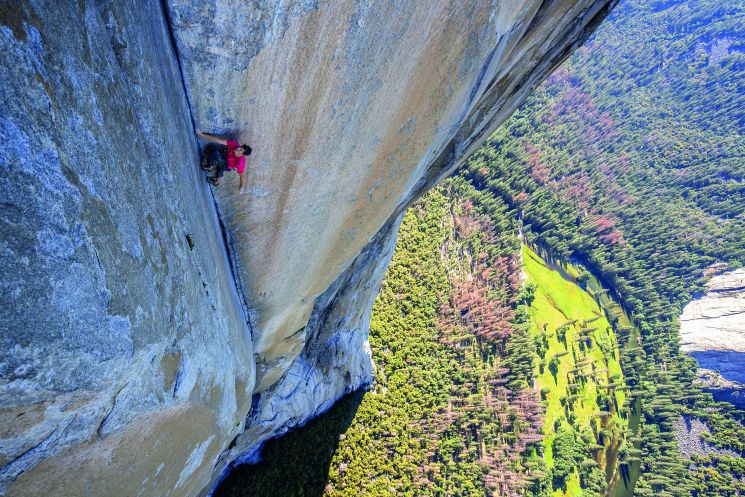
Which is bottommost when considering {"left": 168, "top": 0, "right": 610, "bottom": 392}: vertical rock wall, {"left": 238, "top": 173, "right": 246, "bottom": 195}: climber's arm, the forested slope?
{"left": 238, "top": 173, "right": 246, "bottom": 195}: climber's arm

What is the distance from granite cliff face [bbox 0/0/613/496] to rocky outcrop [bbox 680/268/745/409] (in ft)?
149

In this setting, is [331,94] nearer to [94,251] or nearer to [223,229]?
[223,229]

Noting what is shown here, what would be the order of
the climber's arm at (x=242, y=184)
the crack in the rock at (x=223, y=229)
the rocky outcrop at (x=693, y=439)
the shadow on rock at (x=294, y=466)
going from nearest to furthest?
the crack in the rock at (x=223, y=229) < the climber's arm at (x=242, y=184) < the shadow on rock at (x=294, y=466) < the rocky outcrop at (x=693, y=439)

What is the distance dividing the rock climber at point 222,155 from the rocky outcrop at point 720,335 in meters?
50.0

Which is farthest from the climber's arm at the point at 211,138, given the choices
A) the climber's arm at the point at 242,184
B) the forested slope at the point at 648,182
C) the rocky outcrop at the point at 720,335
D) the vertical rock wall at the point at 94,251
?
the rocky outcrop at the point at 720,335

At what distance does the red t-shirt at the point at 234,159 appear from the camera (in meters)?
4.51

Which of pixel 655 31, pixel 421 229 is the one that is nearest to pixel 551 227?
pixel 421 229

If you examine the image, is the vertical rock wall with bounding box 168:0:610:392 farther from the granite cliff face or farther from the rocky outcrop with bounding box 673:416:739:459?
the rocky outcrop with bounding box 673:416:739:459

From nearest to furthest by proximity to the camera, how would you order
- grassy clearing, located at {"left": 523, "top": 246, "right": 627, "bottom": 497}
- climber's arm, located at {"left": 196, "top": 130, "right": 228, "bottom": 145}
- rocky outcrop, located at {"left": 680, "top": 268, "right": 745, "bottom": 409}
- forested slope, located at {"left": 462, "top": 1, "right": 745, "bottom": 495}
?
1. climber's arm, located at {"left": 196, "top": 130, "right": 228, "bottom": 145}
2. grassy clearing, located at {"left": 523, "top": 246, "right": 627, "bottom": 497}
3. forested slope, located at {"left": 462, "top": 1, "right": 745, "bottom": 495}
4. rocky outcrop, located at {"left": 680, "top": 268, "right": 745, "bottom": 409}

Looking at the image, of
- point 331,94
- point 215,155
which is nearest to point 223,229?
point 215,155

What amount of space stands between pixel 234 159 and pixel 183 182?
2.59 ft

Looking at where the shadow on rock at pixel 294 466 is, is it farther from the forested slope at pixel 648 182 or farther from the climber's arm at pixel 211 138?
the forested slope at pixel 648 182

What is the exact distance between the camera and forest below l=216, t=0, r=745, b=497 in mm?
17781

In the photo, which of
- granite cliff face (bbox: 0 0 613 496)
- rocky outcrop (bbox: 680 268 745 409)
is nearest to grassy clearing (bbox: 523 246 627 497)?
rocky outcrop (bbox: 680 268 745 409)
